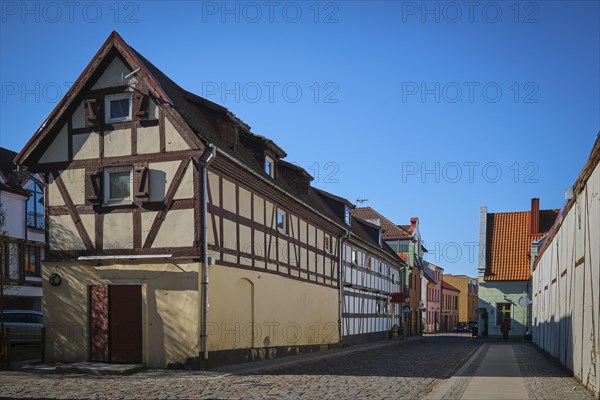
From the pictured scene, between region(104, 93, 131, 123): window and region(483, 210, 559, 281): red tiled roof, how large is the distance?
3752 cm

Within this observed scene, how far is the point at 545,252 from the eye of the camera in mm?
26172

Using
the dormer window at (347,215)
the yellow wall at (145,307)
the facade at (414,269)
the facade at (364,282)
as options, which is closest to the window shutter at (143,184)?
the yellow wall at (145,307)

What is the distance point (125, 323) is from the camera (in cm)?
1802

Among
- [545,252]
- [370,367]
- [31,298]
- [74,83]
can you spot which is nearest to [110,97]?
[74,83]

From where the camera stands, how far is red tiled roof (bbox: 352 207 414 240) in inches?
2256

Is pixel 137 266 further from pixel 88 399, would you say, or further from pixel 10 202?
pixel 10 202

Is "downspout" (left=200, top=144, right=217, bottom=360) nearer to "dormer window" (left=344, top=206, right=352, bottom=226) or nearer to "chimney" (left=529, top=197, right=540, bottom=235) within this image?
"dormer window" (left=344, top=206, right=352, bottom=226)

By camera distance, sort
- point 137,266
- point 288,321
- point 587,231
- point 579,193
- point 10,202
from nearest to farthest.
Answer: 1. point 587,231
2. point 579,193
3. point 137,266
4. point 288,321
5. point 10,202

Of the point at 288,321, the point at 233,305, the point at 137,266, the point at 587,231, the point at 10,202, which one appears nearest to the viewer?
the point at 587,231

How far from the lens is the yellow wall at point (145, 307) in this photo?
17344mm

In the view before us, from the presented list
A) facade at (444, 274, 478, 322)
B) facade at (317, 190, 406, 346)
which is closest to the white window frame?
facade at (317, 190, 406, 346)

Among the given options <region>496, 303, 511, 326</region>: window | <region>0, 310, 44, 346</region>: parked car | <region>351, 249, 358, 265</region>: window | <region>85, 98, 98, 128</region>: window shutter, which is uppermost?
<region>85, 98, 98, 128</region>: window shutter

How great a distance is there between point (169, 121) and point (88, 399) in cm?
852

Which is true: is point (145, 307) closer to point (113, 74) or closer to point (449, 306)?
point (113, 74)
